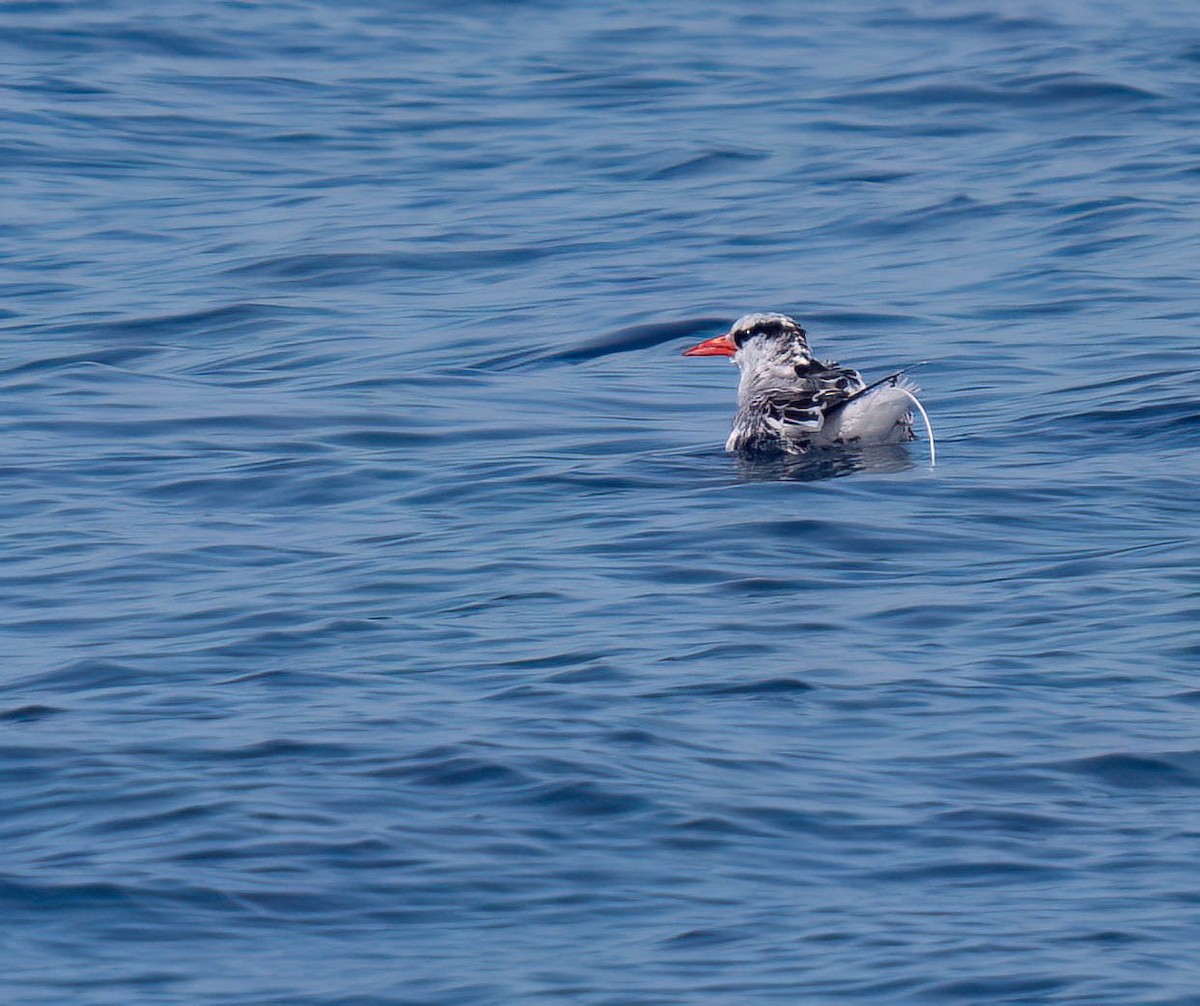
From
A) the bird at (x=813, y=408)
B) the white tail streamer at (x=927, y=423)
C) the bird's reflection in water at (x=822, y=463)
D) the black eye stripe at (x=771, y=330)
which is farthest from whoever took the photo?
the black eye stripe at (x=771, y=330)

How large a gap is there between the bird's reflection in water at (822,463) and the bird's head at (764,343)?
86 centimetres

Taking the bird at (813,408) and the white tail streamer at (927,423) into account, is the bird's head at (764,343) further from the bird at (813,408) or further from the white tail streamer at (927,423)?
the white tail streamer at (927,423)

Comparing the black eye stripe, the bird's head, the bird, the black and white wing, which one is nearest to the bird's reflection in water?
the bird

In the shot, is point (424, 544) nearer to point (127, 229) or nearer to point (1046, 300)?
point (1046, 300)

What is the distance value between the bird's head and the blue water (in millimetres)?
495

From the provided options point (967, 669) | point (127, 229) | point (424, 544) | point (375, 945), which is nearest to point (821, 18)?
point (127, 229)

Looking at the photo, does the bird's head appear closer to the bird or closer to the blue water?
the bird

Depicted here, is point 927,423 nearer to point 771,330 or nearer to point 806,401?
point 806,401

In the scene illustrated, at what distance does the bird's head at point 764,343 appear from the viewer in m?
14.6

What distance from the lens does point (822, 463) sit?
44.4 ft

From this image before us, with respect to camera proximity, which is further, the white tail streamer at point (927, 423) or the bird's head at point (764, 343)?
the bird's head at point (764, 343)

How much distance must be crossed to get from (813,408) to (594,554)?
2756 mm

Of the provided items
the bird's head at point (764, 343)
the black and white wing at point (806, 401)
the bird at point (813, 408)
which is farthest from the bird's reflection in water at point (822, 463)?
the bird's head at point (764, 343)

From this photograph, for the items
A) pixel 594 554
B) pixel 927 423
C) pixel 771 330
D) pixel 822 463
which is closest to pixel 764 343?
pixel 771 330
